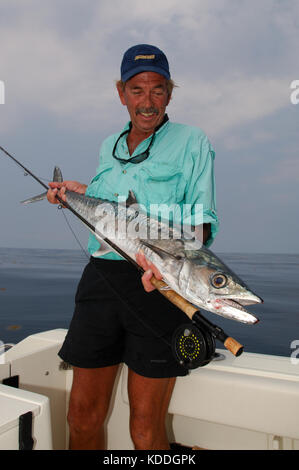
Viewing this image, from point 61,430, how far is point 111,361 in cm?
92

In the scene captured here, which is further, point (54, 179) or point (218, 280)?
point (54, 179)

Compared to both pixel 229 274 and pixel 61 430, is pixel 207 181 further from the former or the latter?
pixel 61 430

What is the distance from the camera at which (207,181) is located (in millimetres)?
1738

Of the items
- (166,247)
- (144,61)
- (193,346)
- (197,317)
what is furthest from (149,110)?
(193,346)

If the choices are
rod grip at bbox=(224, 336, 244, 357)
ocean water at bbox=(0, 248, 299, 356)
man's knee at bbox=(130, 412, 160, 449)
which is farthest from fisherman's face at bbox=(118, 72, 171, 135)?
ocean water at bbox=(0, 248, 299, 356)

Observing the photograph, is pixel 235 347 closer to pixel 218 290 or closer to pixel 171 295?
pixel 218 290

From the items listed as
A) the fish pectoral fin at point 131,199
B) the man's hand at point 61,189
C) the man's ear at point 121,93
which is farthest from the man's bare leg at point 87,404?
the man's ear at point 121,93

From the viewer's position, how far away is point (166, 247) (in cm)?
179

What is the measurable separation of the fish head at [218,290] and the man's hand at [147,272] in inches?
6.7

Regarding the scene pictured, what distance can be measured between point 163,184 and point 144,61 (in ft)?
2.29

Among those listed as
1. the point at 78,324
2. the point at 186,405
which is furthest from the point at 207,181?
the point at 186,405

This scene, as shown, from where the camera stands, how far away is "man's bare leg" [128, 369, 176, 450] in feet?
5.42

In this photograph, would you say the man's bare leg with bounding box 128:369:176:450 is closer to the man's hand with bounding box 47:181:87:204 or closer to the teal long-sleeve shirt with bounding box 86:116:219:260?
the teal long-sleeve shirt with bounding box 86:116:219:260

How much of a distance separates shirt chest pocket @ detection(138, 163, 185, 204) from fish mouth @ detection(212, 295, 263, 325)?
63cm
